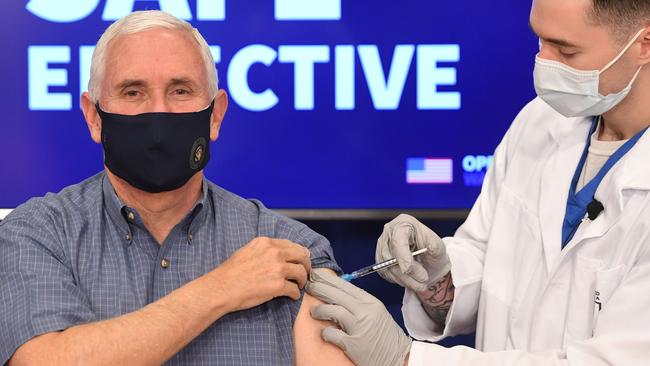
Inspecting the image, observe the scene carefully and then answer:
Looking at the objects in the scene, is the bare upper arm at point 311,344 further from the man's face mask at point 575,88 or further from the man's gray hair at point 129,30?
the man's face mask at point 575,88

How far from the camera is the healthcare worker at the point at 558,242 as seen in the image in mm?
1962

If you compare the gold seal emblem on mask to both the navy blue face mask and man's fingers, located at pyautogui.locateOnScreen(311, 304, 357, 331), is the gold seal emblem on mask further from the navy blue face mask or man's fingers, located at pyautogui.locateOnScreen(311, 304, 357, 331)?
man's fingers, located at pyautogui.locateOnScreen(311, 304, 357, 331)

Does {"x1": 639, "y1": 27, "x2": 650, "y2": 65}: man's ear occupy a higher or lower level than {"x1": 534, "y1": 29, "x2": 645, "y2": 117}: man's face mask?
higher

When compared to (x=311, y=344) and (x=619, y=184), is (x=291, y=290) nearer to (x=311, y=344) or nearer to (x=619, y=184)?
(x=311, y=344)

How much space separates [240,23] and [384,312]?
139 centimetres

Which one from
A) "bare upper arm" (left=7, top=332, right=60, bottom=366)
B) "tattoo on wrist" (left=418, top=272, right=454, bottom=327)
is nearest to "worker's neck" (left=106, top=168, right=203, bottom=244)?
"bare upper arm" (left=7, top=332, right=60, bottom=366)

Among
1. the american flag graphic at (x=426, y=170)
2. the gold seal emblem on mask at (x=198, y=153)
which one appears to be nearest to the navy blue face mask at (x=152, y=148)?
the gold seal emblem on mask at (x=198, y=153)

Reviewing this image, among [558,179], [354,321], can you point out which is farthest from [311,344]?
[558,179]

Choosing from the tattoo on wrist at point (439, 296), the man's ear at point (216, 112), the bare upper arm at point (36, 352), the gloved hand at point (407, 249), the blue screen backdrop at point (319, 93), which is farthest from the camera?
the blue screen backdrop at point (319, 93)

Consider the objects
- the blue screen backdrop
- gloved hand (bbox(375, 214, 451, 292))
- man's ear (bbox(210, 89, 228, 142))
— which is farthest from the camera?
the blue screen backdrop

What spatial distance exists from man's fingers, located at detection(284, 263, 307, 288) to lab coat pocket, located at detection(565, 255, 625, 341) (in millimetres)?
625

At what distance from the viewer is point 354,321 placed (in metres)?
1.96

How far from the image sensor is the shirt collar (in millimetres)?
1916

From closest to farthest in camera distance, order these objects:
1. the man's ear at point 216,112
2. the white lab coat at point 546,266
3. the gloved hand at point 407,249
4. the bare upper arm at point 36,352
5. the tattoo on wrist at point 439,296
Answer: the bare upper arm at point 36,352 → the white lab coat at point 546,266 → the man's ear at point 216,112 → the gloved hand at point 407,249 → the tattoo on wrist at point 439,296
